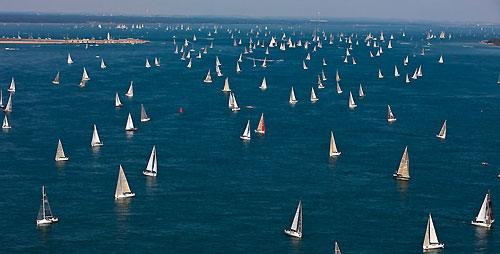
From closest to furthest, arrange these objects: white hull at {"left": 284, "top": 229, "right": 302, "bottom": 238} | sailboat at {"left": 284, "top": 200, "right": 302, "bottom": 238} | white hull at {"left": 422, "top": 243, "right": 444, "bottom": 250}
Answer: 1. white hull at {"left": 422, "top": 243, "right": 444, "bottom": 250}
2. sailboat at {"left": 284, "top": 200, "right": 302, "bottom": 238}
3. white hull at {"left": 284, "top": 229, "right": 302, "bottom": 238}

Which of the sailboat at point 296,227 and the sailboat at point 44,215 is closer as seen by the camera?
the sailboat at point 296,227

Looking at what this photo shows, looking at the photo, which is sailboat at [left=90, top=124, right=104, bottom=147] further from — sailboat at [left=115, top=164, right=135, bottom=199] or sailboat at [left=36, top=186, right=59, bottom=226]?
sailboat at [left=36, top=186, right=59, bottom=226]

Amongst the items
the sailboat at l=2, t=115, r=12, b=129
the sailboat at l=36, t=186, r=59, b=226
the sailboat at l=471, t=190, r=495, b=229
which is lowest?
the sailboat at l=36, t=186, r=59, b=226

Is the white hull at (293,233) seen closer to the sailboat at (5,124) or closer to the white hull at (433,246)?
the white hull at (433,246)

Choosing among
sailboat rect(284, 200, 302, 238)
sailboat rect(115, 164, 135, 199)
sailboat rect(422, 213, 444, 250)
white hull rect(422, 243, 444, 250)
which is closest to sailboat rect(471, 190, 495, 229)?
white hull rect(422, 243, 444, 250)

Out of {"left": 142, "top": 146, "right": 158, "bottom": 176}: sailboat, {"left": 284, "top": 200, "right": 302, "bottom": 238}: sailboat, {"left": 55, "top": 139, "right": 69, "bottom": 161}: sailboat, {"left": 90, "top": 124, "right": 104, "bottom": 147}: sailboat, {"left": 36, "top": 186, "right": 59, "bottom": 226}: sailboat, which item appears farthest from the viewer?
{"left": 90, "top": 124, "right": 104, "bottom": 147}: sailboat

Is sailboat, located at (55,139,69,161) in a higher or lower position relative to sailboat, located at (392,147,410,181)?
lower

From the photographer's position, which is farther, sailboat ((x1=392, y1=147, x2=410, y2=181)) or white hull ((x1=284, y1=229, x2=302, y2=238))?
sailboat ((x1=392, y1=147, x2=410, y2=181))

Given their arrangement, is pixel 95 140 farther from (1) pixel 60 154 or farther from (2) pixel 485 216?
(2) pixel 485 216

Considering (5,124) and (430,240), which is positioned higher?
(430,240)

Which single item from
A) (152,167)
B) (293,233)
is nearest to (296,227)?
(293,233)

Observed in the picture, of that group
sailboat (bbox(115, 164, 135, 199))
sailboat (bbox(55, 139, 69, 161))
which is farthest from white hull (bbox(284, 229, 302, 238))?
sailboat (bbox(55, 139, 69, 161))

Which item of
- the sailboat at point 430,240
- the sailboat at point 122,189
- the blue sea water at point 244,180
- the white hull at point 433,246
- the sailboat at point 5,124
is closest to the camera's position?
the sailboat at point 430,240

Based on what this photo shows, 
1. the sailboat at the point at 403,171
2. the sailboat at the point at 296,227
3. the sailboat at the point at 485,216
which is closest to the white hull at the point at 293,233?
the sailboat at the point at 296,227
